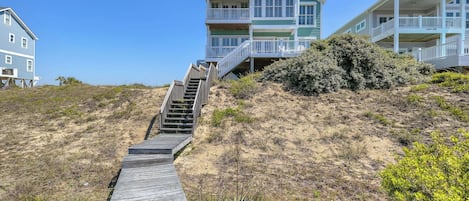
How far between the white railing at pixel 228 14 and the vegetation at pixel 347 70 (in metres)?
7.84

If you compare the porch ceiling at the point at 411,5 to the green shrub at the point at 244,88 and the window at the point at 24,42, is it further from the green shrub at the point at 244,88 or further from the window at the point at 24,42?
the window at the point at 24,42

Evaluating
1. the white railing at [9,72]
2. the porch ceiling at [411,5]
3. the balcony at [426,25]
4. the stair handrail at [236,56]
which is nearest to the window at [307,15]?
the porch ceiling at [411,5]

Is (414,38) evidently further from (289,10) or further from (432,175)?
(432,175)

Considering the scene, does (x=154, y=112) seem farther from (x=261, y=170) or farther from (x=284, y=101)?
(x=261, y=170)

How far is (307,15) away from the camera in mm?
20469

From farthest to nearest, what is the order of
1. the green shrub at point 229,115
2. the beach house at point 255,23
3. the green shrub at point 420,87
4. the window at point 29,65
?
1. the window at point 29,65
2. the beach house at point 255,23
3. the green shrub at point 420,87
4. the green shrub at point 229,115

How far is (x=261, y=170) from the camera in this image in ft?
19.8

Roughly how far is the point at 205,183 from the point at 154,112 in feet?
19.6

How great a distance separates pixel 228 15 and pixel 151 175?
631 inches

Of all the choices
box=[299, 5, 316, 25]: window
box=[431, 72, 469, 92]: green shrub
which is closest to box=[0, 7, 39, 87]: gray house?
box=[299, 5, 316, 25]: window

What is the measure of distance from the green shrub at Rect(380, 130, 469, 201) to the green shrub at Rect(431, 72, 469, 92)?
990cm

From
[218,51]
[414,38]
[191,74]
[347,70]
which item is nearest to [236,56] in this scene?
[218,51]

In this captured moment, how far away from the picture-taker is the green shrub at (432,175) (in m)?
2.42

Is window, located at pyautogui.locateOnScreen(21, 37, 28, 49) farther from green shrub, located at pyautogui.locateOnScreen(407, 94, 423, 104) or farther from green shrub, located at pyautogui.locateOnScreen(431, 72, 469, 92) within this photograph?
green shrub, located at pyautogui.locateOnScreen(431, 72, 469, 92)
